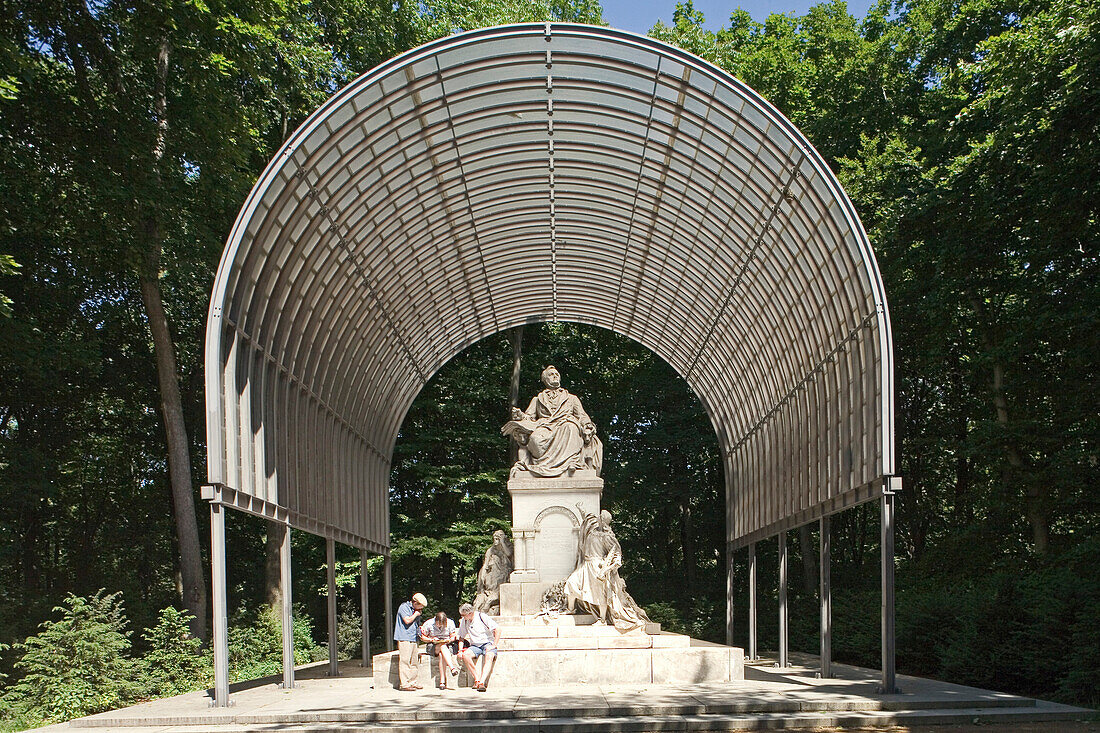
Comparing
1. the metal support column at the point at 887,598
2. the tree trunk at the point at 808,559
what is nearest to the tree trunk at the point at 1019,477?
the tree trunk at the point at 808,559

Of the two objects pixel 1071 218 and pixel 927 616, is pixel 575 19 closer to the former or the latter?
pixel 1071 218

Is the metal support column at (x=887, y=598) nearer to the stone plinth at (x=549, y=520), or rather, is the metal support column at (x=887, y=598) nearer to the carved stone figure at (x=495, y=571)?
the stone plinth at (x=549, y=520)

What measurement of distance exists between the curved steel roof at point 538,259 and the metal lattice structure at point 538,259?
0.06m

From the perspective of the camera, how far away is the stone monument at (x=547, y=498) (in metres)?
22.5

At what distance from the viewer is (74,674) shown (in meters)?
18.6

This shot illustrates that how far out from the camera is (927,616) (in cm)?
2088

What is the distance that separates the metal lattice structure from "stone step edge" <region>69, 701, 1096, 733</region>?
12.8ft

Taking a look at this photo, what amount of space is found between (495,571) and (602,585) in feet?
13.2

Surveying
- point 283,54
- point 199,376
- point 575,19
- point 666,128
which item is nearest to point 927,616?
point 666,128

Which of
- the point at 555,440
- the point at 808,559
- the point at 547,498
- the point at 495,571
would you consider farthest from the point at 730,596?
the point at 808,559

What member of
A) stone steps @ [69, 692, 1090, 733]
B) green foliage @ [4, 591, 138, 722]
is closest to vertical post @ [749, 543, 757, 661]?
stone steps @ [69, 692, 1090, 733]

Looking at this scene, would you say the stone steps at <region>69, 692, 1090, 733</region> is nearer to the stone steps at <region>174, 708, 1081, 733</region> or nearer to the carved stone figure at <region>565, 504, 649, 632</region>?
the stone steps at <region>174, 708, 1081, 733</region>

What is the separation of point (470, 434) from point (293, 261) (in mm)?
21095

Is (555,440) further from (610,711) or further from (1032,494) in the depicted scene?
(1032,494)
